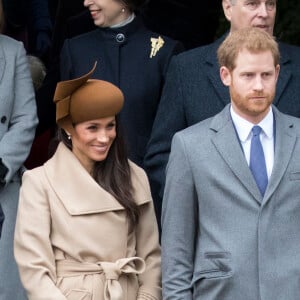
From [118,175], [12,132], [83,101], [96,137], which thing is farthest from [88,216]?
[12,132]

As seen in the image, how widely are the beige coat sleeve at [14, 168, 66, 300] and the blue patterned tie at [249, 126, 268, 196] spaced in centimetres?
104

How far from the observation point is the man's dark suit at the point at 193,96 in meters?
7.10

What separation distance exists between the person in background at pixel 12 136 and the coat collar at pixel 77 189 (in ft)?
2.41

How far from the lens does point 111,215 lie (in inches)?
264

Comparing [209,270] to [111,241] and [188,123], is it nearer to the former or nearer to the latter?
[111,241]

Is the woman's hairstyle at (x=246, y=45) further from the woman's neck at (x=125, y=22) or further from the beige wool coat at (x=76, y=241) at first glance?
the woman's neck at (x=125, y=22)

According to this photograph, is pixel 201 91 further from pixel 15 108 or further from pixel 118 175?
pixel 15 108

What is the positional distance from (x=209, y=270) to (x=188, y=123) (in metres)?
1.15

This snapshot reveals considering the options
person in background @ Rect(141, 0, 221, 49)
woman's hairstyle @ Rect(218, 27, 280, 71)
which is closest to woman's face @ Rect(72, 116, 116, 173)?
woman's hairstyle @ Rect(218, 27, 280, 71)

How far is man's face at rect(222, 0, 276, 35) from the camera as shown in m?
7.11

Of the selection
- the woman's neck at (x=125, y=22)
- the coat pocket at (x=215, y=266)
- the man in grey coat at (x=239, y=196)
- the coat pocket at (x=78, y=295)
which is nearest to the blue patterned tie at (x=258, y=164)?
the man in grey coat at (x=239, y=196)

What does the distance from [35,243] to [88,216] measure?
290 millimetres

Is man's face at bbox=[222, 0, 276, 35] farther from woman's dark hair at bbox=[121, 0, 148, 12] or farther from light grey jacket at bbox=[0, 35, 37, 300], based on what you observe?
light grey jacket at bbox=[0, 35, 37, 300]

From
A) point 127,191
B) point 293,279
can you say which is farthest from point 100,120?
point 293,279
